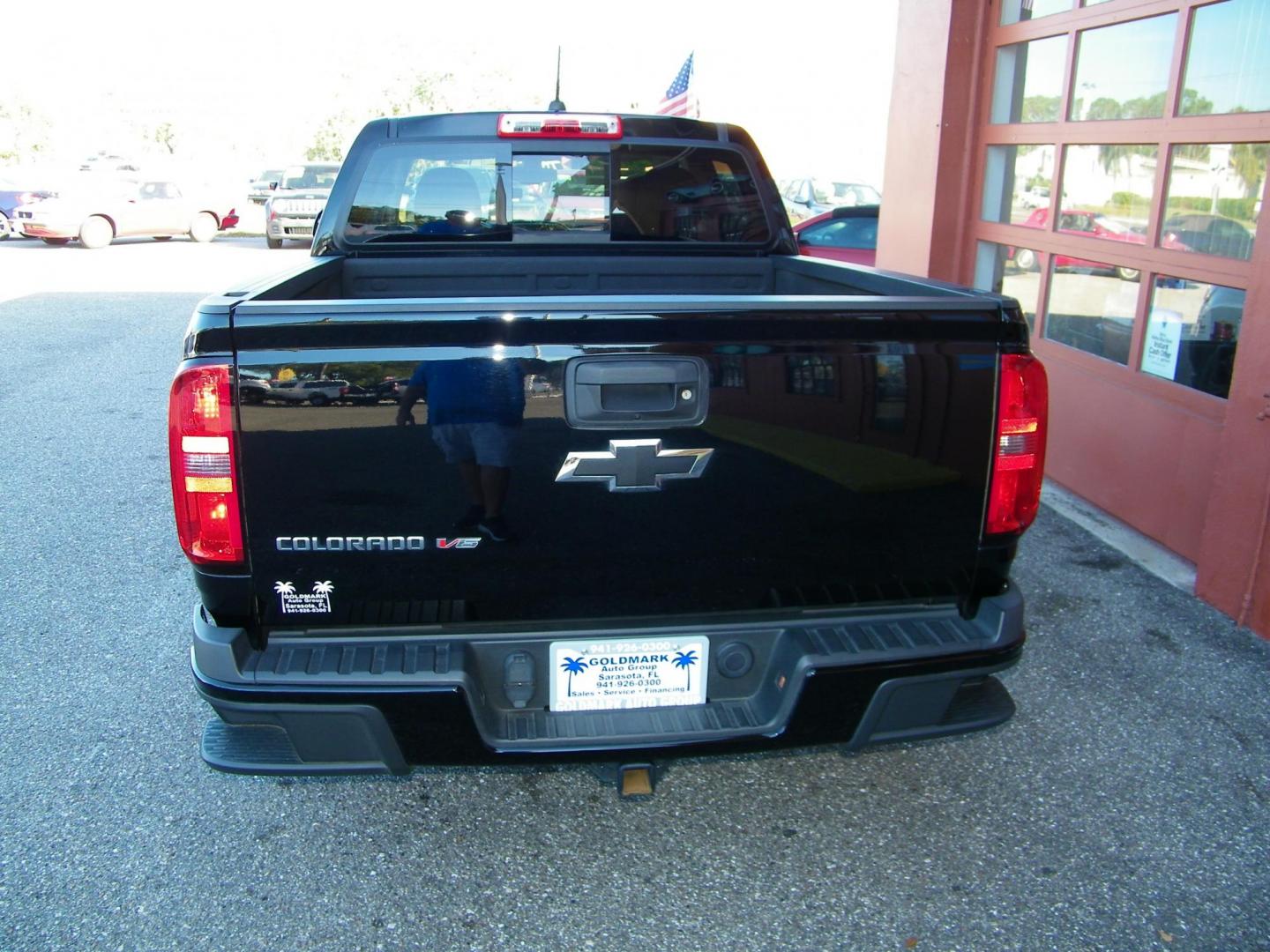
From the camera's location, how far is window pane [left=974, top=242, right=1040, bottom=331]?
6.32 metres

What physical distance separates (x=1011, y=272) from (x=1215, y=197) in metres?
2.02

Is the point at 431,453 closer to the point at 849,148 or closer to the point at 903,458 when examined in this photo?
the point at 903,458

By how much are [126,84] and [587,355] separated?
74699mm

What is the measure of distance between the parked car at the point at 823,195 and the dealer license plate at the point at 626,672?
15.8 meters

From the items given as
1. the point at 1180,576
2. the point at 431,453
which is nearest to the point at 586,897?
the point at 431,453

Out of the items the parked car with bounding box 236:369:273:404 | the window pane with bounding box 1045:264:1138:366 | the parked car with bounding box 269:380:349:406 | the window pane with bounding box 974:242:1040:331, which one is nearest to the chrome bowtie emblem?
the parked car with bounding box 269:380:349:406

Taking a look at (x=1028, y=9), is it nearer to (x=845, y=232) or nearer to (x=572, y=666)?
(x=845, y=232)

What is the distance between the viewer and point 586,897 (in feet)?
8.68

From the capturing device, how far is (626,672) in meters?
2.41

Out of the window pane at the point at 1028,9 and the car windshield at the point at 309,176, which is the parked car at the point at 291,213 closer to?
the car windshield at the point at 309,176

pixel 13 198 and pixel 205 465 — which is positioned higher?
pixel 13 198

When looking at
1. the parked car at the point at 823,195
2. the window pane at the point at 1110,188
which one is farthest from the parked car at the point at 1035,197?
the parked car at the point at 823,195

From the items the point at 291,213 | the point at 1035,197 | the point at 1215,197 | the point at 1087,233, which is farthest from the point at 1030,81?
the point at 291,213

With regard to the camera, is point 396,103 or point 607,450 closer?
point 607,450
